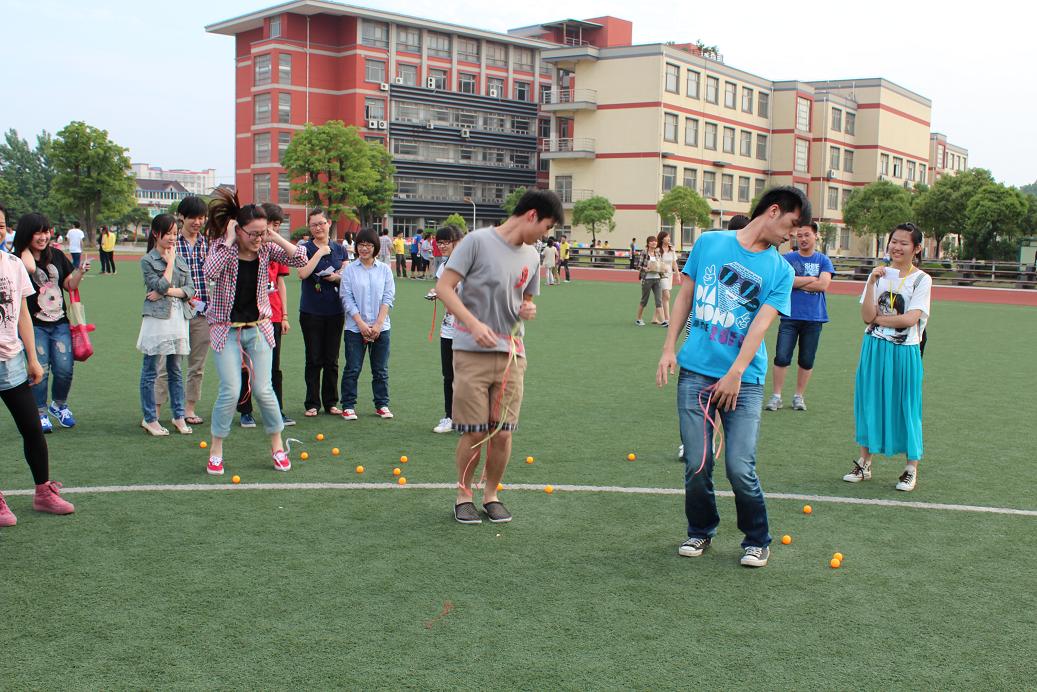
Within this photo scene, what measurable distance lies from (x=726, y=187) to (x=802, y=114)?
10058 mm

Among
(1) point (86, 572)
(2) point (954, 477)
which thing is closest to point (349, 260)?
(1) point (86, 572)

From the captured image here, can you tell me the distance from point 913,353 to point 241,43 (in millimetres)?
72162

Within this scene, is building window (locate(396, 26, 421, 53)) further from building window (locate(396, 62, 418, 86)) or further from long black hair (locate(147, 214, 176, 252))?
long black hair (locate(147, 214, 176, 252))

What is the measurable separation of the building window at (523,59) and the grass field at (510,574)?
6904 cm

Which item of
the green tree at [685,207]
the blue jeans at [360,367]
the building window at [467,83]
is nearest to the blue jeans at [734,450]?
the blue jeans at [360,367]

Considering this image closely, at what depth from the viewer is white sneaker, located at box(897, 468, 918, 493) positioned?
21.9ft

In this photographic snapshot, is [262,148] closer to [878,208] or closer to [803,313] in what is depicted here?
[878,208]

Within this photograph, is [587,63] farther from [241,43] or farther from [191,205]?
[191,205]

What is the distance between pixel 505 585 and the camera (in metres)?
4.71

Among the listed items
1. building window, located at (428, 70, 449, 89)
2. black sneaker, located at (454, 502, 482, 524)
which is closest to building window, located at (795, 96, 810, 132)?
building window, located at (428, 70, 449, 89)

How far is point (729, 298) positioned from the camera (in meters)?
4.85

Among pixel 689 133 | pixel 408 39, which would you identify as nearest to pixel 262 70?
pixel 408 39

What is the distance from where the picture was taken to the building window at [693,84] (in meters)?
62.2

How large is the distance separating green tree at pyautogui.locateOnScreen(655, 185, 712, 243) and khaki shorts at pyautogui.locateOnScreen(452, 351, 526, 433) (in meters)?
51.7
